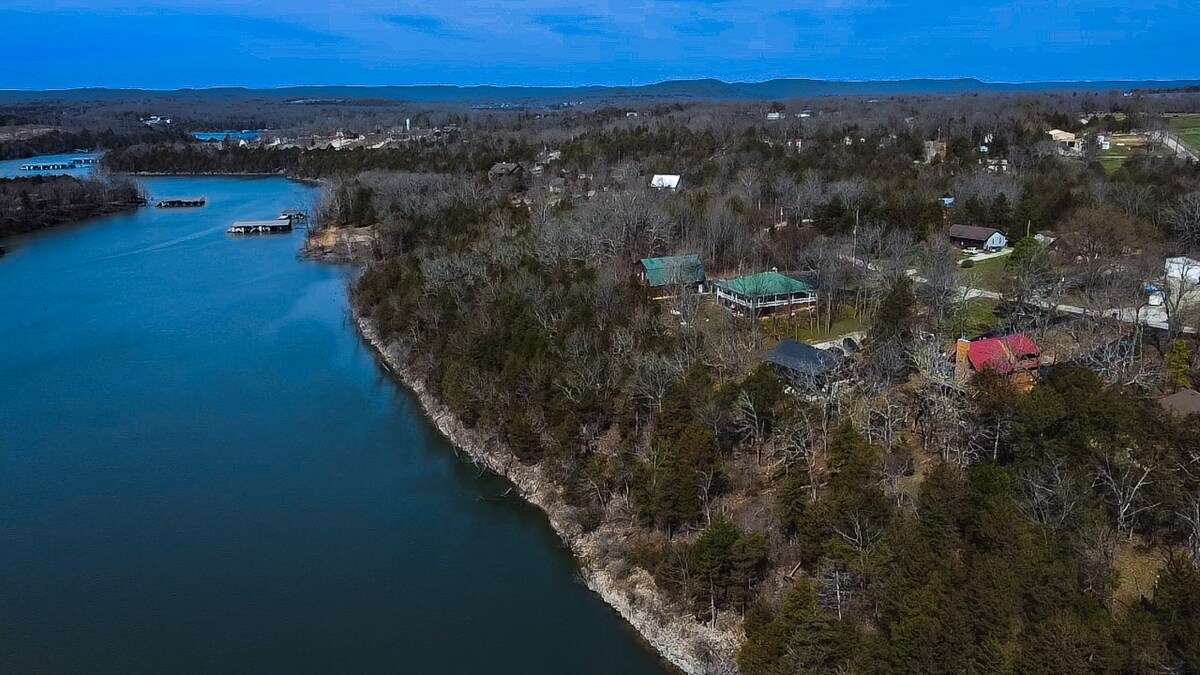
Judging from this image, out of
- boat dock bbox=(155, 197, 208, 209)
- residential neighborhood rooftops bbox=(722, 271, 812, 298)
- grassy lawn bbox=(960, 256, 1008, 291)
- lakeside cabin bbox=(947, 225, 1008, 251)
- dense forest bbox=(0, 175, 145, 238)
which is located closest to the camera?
residential neighborhood rooftops bbox=(722, 271, 812, 298)

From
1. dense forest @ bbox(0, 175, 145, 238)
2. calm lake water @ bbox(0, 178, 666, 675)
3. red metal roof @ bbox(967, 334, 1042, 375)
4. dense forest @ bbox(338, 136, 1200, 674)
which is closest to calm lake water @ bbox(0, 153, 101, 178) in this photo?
dense forest @ bbox(0, 175, 145, 238)

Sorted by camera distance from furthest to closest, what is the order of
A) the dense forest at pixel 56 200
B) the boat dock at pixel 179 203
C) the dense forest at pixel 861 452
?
the boat dock at pixel 179 203, the dense forest at pixel 56 200, the dense forest at pixel 861 452

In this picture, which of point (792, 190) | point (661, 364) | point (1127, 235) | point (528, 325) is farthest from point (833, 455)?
point (792, 190)

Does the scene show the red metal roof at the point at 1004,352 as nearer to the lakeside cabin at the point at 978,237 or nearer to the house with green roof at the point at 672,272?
the house with green roof at the point at 672,272

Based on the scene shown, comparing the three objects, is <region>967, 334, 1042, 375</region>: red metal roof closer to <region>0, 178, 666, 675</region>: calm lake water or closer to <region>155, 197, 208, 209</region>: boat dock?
<region>0, 178, 666, 675</region>: calm lake water

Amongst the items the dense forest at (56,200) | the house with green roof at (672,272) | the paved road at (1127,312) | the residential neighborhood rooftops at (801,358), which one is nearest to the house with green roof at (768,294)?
the house with green roof at (672,272)

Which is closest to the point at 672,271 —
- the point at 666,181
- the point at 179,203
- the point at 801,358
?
the point at 801,358

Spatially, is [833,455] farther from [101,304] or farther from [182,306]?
[101,304]
